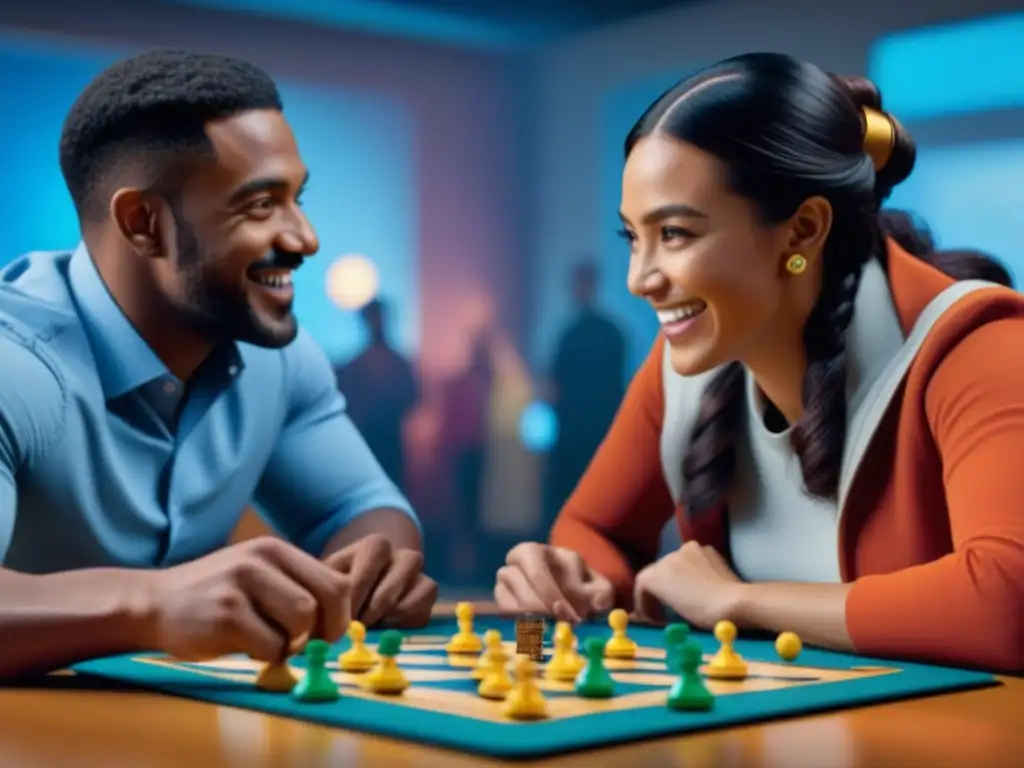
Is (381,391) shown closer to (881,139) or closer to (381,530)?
(381,530)

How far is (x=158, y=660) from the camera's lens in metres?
1.44

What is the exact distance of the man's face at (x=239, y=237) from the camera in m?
1.93

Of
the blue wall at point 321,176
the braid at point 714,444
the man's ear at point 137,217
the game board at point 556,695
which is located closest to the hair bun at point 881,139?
the braid at point 714,444

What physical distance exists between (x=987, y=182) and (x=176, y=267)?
1.78m

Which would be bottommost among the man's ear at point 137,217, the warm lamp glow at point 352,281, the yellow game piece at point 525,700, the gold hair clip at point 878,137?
the yellow game piece at point 525,700

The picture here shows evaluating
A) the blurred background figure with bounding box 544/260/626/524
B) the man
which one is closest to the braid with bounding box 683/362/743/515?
the man

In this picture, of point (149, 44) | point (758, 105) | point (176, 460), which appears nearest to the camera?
point (758, 105)

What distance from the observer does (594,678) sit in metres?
1.22

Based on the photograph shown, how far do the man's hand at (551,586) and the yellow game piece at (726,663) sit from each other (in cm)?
49

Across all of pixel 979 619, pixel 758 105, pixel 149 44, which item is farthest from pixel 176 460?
pixel 149 44

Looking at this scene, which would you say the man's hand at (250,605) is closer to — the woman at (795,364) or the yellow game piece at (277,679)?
the yellow game piece at (277,679)

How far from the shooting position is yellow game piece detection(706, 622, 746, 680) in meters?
1.34

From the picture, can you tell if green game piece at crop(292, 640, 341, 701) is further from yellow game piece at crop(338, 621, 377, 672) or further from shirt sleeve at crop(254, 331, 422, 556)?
shirt sleeve at crop(254, 331, 422, 556)

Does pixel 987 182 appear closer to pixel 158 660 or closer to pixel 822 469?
pixel 822 469
